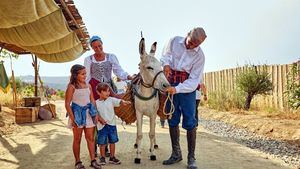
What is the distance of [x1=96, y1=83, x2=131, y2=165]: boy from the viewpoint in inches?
220

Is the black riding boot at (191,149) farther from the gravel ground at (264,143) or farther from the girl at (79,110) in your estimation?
the gravel ground at (264,143)

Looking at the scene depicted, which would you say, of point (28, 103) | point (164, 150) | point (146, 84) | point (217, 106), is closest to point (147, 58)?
point (146, 84)

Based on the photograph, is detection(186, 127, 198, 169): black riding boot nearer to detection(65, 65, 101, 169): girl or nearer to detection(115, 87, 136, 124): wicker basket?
detection(115, 87, 136, 124): wicker basket

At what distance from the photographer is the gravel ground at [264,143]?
653 cm

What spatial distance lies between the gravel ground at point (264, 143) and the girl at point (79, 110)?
3221 mm

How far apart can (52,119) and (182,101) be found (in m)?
9.15

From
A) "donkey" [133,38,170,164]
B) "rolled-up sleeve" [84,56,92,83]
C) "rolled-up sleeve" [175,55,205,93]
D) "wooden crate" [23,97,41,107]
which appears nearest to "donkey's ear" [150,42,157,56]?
"donkey" [133,38,170,164]

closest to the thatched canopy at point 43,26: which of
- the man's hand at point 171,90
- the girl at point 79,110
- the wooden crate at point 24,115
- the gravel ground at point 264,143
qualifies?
the girl at point 79,110

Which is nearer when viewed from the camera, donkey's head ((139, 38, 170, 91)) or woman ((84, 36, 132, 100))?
donkey's head ((139, 38, 170, 91))

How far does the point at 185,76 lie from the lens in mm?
5500

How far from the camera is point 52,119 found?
13.6 metres

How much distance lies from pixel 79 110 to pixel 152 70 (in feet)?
3.93

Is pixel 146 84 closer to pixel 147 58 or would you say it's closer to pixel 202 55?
pixel 147 58

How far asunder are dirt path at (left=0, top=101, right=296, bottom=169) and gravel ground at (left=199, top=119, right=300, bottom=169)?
0.30 metres
